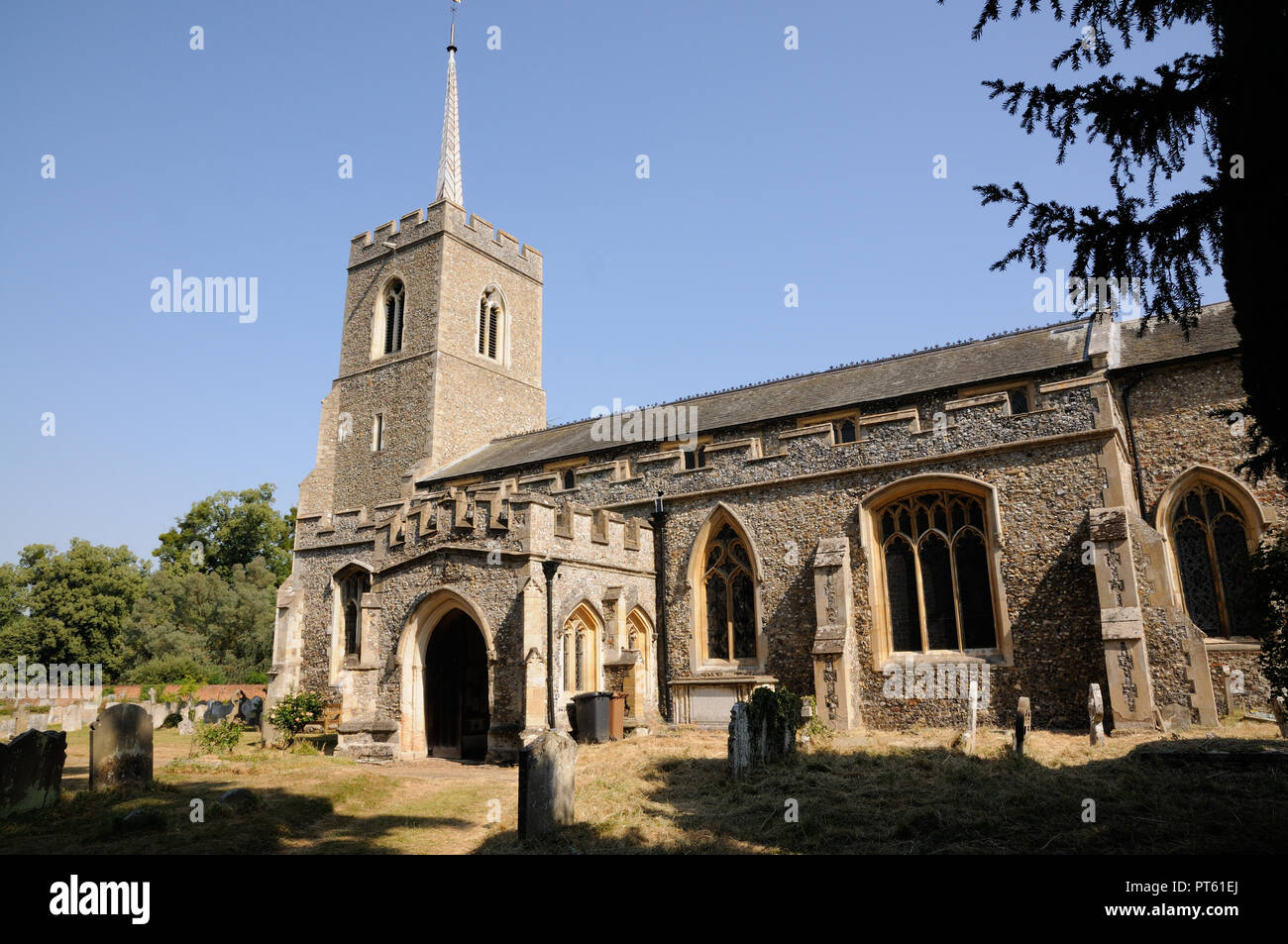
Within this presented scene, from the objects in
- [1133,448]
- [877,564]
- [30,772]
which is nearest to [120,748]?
[30,772]

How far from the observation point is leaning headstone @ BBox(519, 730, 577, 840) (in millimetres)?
7508

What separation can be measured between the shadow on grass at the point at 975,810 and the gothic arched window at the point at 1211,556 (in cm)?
543

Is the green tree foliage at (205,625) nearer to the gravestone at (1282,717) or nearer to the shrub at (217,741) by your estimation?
the shrub at (217,741)

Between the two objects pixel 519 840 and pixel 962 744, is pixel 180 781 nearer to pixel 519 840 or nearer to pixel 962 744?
pixel 519 840

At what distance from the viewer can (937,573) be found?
15.2 metres

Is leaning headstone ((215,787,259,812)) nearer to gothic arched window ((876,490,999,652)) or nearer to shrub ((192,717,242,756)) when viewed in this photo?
shrub ((192,717,242,756))

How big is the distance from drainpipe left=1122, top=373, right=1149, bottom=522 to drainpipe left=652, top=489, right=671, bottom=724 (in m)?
9.61

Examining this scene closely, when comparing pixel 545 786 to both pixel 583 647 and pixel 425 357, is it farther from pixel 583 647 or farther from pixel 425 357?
pixel 425 357

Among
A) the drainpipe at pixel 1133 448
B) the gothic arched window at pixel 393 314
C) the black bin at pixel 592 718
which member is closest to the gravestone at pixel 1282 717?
the drainpipe at pixel 1133 448

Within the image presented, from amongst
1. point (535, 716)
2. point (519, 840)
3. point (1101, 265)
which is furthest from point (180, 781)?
point (1101, 265)

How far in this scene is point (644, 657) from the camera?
16969 millimetres

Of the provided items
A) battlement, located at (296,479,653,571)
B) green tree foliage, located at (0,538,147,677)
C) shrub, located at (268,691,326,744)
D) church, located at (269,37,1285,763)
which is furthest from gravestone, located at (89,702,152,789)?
green tree foliage, located at (0,538,147,677)

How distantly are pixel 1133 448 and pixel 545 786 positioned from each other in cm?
1372
